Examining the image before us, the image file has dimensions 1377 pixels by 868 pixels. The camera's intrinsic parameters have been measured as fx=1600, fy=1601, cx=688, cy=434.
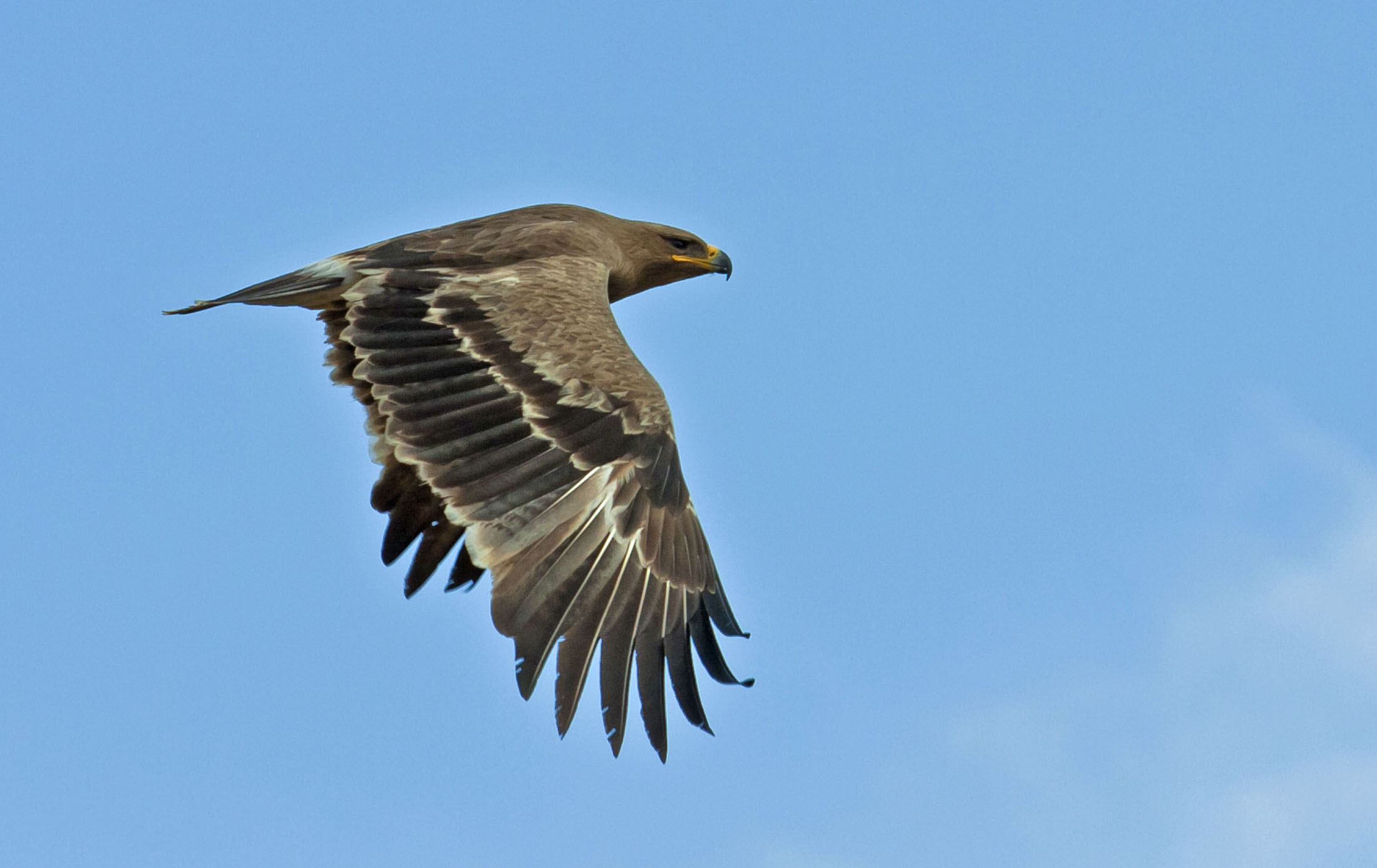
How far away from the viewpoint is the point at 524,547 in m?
6.83

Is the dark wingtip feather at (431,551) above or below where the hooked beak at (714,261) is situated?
below

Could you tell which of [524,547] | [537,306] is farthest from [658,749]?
[537,306]

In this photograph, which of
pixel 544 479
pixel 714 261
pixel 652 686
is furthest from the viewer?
pixel 714 261

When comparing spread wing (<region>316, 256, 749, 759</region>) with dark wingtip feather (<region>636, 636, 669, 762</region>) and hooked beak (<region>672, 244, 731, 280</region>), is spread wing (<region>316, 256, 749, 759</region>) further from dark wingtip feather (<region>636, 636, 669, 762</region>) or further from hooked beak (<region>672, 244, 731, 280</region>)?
hooked beak (<region>672, 244, 731, 280</region>)

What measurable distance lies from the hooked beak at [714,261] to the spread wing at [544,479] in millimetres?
2694

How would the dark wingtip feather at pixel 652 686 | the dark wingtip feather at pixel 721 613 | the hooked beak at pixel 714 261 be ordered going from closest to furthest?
the dark wingtip feather at pixel 652 686, the dark wingtip feather at pixel 721 613, the hooked beak at pixel 714 261

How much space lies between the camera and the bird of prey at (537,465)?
6.73m

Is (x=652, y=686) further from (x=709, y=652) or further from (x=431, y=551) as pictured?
(x=431, y=551)

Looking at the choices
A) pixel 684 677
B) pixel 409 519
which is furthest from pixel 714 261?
pixel 684 677

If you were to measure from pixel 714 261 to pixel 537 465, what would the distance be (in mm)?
4047

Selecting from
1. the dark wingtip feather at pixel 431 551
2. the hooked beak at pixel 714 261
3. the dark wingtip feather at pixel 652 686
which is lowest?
the dark wingtip feather at pixel 652 686

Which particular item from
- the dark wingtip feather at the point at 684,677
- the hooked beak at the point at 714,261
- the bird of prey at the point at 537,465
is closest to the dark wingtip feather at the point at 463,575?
the bird of prey at the point at 537,465

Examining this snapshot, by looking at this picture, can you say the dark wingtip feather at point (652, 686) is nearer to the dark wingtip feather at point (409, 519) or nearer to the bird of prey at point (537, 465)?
the bird of prey at point (537, 465)

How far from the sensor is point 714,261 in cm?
1086
